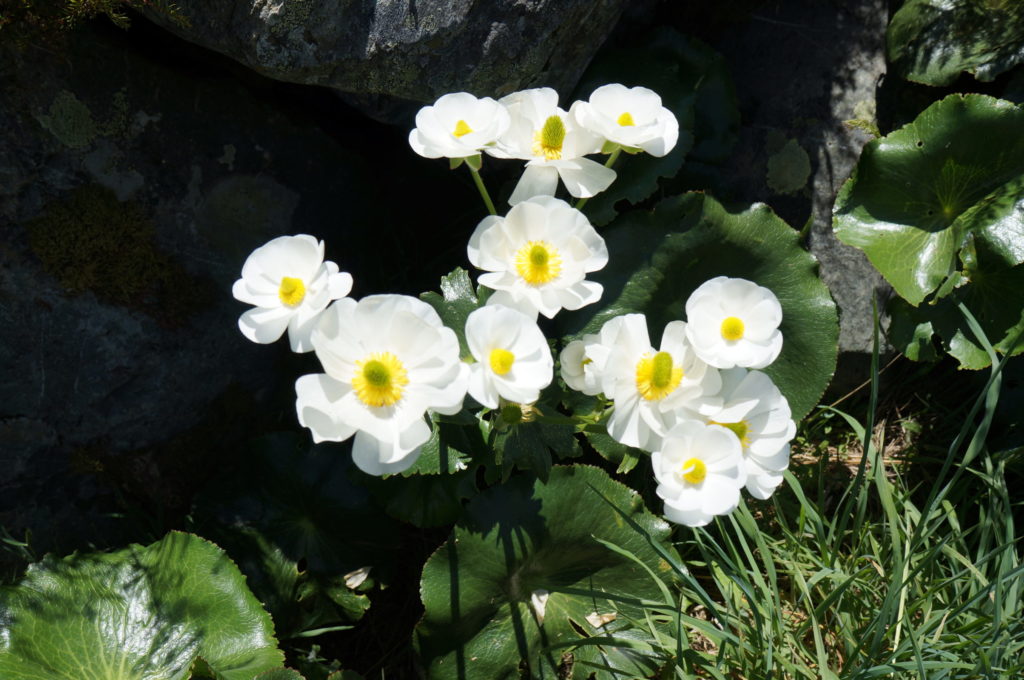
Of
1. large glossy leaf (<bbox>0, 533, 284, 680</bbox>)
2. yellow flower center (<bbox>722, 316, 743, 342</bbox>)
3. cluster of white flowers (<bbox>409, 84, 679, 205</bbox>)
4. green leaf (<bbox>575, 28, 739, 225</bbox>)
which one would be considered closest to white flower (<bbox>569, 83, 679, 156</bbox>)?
cluster of white flowers (<bbox>409, 84, 679, 205</bbox>)

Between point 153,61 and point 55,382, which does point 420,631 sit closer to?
point 55,382

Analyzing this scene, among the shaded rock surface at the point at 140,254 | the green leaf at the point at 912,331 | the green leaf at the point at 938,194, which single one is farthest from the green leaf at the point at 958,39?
the shaded rock surface at the point at 140,254

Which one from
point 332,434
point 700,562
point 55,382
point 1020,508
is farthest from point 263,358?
point 1020,508

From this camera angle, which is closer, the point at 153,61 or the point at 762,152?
the point at 153,61

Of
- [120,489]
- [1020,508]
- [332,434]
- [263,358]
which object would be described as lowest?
[1020,508]

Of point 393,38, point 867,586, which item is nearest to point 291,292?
point 393,38

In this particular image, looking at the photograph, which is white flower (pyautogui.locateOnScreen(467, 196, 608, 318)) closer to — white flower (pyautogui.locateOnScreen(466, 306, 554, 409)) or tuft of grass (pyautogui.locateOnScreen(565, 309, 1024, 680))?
white flower (pyautogui.locateOnScreen(466, 306, 554, 409))

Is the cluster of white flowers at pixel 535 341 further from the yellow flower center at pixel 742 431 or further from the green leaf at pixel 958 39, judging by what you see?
the green leaf at pixel 958 39

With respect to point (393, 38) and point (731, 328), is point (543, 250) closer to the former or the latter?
point (731, 328)
